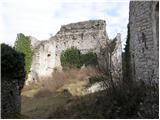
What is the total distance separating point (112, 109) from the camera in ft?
36.2

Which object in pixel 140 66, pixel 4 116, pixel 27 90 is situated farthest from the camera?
pixel 27 90

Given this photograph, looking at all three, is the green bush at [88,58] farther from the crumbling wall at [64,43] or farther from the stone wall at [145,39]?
the stone wall at [145,39]

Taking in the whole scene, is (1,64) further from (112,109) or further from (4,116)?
(112,109)

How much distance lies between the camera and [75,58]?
29.4 meters

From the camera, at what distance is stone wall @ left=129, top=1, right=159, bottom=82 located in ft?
38.6

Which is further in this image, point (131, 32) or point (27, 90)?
point (27, 90)

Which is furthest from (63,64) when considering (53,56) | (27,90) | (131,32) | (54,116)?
(54,116)

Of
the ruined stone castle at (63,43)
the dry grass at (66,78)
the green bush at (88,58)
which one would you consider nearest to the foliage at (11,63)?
the dry grass at (66,78)

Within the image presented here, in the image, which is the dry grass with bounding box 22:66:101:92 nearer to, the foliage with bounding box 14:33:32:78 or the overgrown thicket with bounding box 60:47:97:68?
the overgrown thicket with bounding box 60:47:97:68

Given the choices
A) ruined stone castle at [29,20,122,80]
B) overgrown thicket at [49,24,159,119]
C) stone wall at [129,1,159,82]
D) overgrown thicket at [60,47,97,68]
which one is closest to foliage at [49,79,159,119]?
overgrown thicket at [49,24,159,119]

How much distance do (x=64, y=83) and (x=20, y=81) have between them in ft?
40.3

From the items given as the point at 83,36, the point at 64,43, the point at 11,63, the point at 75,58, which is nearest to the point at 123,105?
the point at 11,63

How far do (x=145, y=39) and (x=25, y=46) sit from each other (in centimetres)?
1853

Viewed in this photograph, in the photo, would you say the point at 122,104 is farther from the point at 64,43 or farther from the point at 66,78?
the point at 64,43
